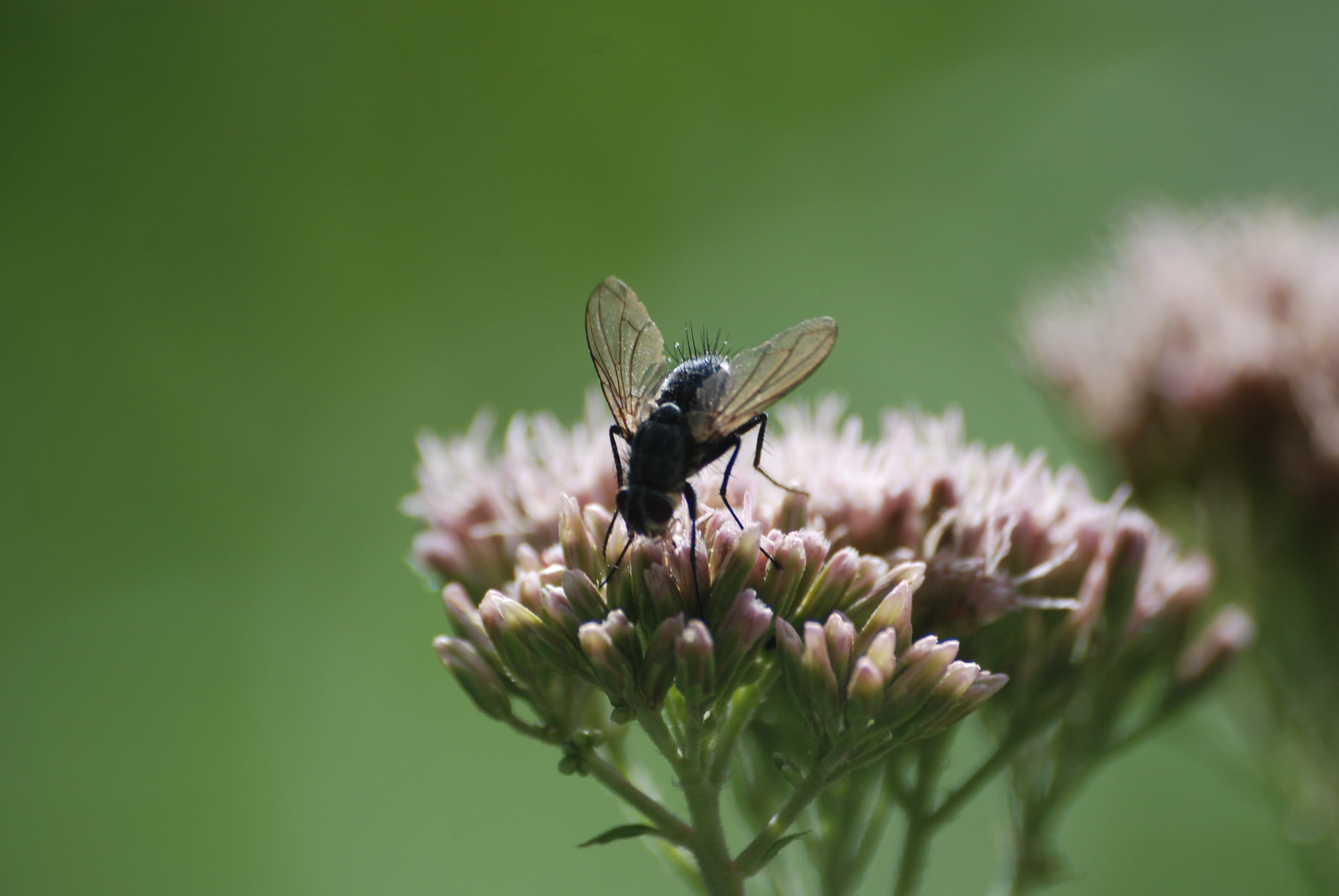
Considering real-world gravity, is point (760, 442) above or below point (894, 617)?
above

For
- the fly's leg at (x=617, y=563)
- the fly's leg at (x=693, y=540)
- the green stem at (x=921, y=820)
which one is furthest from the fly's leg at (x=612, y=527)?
the green stem at (x=921, y=820)

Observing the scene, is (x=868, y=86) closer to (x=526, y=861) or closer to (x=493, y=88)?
(x=493, y=88)

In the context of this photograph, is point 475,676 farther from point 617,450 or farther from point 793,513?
point 793,513

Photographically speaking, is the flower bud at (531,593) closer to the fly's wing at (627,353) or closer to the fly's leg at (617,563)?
Result: the fly's leg at (617,563)

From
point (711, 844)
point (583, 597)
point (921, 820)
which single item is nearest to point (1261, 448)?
point (921, 820)

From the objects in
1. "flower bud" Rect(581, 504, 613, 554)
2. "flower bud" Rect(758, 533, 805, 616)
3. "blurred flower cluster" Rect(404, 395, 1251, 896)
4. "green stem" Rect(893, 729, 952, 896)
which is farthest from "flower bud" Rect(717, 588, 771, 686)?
"green stem" Rect(893, 729, 952, 896)

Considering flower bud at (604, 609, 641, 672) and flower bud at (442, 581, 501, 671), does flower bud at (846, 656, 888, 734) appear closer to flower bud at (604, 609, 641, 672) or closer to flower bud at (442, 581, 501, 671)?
flower bud at (604, 609, 641, 672)
